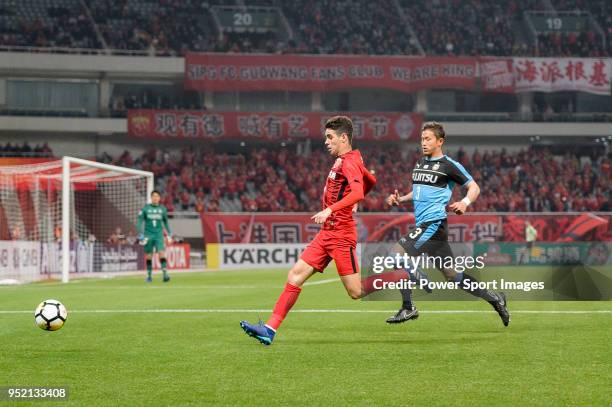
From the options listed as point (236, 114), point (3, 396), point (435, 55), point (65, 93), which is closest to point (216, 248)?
point (236, 114)

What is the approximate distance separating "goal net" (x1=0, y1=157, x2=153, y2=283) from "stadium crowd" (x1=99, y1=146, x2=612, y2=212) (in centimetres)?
676

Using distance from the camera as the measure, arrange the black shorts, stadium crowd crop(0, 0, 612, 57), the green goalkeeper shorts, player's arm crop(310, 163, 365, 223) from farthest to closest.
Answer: stadium crowd crop(0, 0, 612, 57) → the green goalkeeper shorts → the black shorts → player's arm crop(310, 163, 365, 223)

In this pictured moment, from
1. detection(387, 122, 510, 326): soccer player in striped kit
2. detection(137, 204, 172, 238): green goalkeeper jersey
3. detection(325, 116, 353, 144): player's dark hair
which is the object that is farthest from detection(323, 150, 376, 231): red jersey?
detection(137, 204, 172, 238): green goalkeeper jersey

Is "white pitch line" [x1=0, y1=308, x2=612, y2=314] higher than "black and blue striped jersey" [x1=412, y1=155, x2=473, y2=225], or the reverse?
"black and blue striped jersey" [x1=412, y1=155, x2=473, y2=225]

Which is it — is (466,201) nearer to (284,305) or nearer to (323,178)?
(284,305)

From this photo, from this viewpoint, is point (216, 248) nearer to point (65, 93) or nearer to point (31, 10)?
point (65, 93)

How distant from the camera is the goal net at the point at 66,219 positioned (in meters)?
24.5

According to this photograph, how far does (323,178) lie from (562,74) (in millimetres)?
14727

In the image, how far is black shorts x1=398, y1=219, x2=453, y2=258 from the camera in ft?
32.7

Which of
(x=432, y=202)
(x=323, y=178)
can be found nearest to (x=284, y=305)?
(x=432, y=202)

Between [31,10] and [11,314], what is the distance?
42.4 meters

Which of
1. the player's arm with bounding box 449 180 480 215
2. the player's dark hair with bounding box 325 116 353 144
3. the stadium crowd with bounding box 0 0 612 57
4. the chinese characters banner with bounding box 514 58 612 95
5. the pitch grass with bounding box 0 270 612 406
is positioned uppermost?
the stadium crowd with bounding box 0 0 612 57

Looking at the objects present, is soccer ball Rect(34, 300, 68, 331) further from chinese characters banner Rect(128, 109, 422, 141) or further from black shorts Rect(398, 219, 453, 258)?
chinese characters banner Rect(128, 109, 422, 141)

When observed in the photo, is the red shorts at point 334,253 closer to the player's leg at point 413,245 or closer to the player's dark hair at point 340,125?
the player's dark hair at point 340,125
